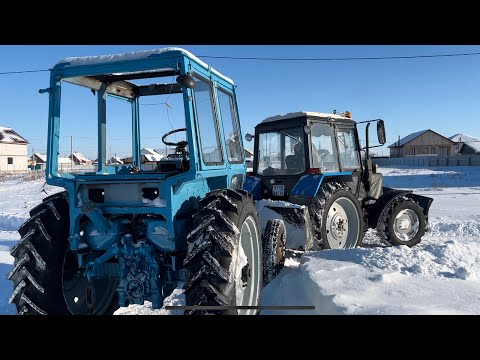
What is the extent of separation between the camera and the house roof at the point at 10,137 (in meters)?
43.8

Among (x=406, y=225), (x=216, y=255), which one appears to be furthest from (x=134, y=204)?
(x=406, y=225)

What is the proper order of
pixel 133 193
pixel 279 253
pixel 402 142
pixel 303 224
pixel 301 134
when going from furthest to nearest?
pixel 402 142, pixel 301 134, pixel 303 224, pixel 279 253, pixel 133 193

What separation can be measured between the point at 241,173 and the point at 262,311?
161 cm

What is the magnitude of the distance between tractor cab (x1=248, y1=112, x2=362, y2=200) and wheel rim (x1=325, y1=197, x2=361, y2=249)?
60cm

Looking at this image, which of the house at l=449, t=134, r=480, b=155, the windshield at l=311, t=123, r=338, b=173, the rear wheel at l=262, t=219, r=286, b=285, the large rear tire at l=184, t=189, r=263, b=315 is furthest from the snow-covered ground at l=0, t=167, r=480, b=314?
the house at l=449, t=134, r=480, b=155

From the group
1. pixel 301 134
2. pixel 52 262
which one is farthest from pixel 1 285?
pixel 301 134

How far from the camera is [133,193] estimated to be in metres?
3.25

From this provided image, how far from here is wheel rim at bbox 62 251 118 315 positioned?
11.8ft

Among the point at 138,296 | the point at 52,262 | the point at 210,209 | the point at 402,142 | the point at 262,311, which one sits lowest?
the point at 262,311

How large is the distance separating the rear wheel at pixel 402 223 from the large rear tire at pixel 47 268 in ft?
18.2

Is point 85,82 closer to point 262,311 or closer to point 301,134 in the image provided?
point 262,311

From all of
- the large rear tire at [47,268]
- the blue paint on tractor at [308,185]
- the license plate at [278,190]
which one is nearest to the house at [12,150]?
the license plate at [278,190]

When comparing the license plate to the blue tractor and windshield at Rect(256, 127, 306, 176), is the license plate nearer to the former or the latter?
windshield at Rect(256, 127, 306, 176)

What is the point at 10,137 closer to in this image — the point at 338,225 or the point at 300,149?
the point at 300,149
